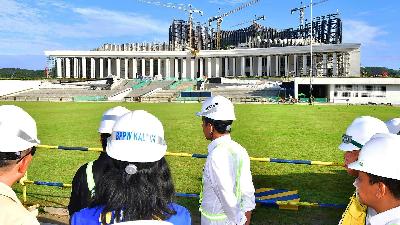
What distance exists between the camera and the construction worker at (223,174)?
14.0ft

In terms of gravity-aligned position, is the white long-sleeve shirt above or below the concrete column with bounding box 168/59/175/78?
below

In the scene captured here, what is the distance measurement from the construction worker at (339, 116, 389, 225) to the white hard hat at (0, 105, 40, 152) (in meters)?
2.81

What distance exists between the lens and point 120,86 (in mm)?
104375

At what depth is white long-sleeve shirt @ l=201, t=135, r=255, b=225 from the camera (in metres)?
4.26

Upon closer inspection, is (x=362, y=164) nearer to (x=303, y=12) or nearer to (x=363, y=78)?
(x=363, y=78)

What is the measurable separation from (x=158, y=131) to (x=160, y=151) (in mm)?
145

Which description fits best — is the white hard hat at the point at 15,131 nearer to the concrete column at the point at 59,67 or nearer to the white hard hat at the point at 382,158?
Result: the white hard hat at the point at 382,158

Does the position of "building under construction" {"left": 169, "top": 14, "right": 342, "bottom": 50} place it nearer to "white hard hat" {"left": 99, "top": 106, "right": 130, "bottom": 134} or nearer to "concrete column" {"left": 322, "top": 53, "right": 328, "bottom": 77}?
"concrete column" {"left": 322, "top": 53, "right": 328, "bottom": 77}

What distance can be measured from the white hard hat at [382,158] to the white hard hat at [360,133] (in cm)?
126

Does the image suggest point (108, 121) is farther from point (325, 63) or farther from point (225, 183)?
point (325, 63)

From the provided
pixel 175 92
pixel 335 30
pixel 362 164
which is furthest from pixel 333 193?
pixel 335 30

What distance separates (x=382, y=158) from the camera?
283 centimetres

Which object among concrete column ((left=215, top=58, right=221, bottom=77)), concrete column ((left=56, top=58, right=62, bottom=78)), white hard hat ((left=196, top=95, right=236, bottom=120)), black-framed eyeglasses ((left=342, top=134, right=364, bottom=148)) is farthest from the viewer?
concrete column ((left=56, top=58, right=62, bottom=78))

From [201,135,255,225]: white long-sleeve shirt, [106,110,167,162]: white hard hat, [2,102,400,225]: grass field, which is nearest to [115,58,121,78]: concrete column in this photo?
[2,102,400,225]: grass field
